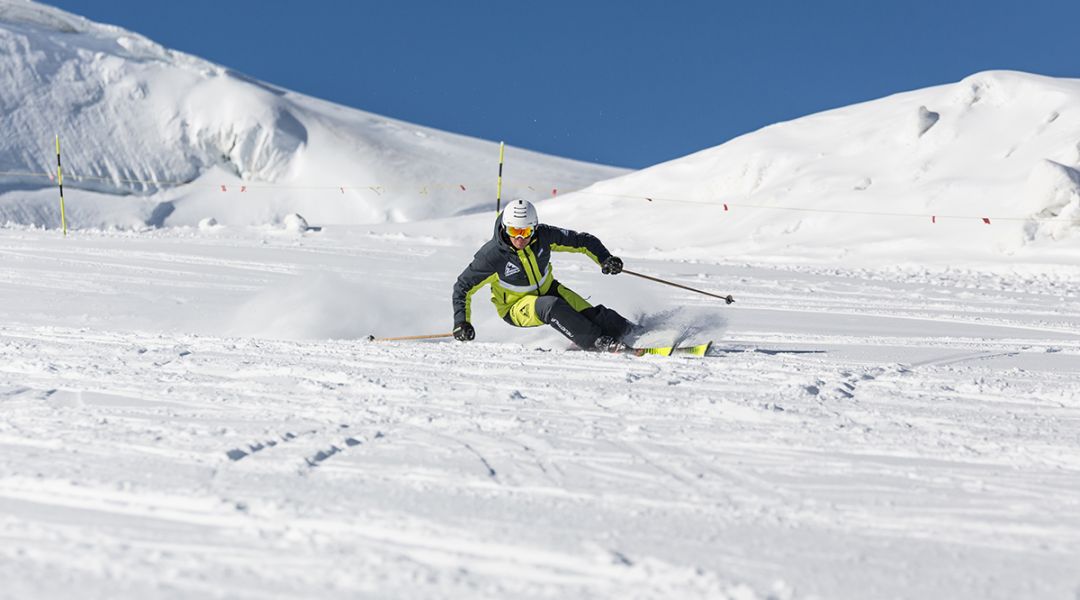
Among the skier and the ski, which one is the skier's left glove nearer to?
the skier

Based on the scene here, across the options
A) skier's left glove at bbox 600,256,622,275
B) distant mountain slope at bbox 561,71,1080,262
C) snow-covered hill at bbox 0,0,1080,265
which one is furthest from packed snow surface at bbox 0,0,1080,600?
snow-covered hill at bbox 0,0,1080,265

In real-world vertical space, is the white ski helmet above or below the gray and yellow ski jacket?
above

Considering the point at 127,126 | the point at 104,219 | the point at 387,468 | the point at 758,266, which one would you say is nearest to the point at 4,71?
the point at 127,126

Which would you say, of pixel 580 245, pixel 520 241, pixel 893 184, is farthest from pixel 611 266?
pixel 893 184

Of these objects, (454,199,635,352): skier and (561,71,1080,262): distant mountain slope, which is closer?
(454,199,635,352): skier

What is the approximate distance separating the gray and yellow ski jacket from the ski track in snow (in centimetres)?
37

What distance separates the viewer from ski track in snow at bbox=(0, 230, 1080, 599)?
244cm

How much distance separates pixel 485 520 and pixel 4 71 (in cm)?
5859

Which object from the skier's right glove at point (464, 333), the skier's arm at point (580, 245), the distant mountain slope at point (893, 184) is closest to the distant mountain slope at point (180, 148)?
the distant mountain slope at point (893, 184)

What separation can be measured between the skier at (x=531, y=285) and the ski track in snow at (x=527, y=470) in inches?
10.2

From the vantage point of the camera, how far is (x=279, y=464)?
10.9 ft

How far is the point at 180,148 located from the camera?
2147 inches

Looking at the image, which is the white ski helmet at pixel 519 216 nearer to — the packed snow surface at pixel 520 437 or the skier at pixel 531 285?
the skier at pixel 531 285

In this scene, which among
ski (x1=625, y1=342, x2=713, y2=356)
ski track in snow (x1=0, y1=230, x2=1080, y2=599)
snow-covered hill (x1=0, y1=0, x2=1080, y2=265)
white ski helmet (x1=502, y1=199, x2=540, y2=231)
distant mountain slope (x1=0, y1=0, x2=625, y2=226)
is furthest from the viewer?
distant mountain slope (x1=0, y1=0, x2=625, y2=226)
